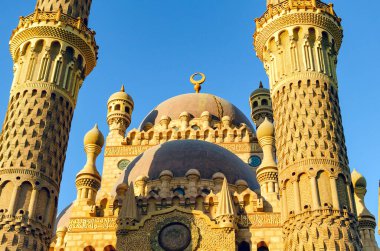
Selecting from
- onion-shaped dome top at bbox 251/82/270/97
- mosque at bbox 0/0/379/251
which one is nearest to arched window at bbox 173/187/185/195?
mosque at bbox 0/0/379/251

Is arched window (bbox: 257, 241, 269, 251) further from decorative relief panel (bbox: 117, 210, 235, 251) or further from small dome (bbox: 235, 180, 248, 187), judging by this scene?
small dome (bbox: 235, 180, 248, 187)

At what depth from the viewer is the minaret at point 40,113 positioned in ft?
46.1

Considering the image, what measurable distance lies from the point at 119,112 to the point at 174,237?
43.4 feet

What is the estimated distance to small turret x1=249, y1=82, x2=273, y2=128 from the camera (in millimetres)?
29109

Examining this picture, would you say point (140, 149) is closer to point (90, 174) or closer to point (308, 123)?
point (90, 174)

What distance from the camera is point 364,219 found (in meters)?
21.4

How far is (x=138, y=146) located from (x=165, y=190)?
8.05m

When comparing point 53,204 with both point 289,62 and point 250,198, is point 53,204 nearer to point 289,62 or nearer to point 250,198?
point 250,198

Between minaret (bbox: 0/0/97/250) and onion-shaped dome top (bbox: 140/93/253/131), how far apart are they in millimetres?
11134

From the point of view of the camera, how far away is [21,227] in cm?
1371

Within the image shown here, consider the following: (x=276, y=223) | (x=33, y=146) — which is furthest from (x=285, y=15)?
(x=33, y=146)

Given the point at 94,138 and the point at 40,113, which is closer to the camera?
the point at 40,113

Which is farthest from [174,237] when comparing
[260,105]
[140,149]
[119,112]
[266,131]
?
[260,105]

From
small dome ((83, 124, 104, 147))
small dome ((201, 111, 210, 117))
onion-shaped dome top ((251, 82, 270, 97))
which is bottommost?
small dome ((83, 124, 104, 147))
